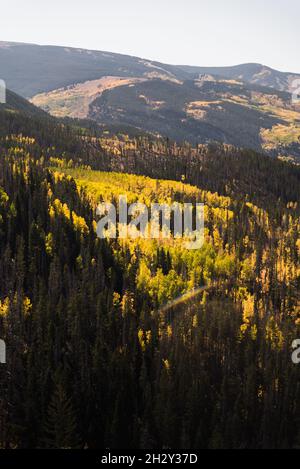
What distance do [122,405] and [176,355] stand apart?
25007 millimetres

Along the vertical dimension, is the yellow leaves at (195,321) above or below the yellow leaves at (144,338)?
below

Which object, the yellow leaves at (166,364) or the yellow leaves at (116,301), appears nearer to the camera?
the yellow leaves at (166,364)

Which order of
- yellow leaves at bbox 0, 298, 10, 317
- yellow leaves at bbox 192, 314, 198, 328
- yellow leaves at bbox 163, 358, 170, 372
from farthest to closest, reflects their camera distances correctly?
1. yellow leaves at bbox 192, 314, 198, 328
2. yellow leaves at bbox 0, 298, 10, 317
3. yellow leaves at bbox 163, 358, 170, 372

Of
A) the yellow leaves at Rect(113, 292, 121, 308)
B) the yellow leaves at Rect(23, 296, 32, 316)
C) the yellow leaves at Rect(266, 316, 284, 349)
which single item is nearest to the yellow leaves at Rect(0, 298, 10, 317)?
the yellow leaves at Rect(23, 296, 32, 316)

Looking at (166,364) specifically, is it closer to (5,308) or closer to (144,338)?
(144,338)

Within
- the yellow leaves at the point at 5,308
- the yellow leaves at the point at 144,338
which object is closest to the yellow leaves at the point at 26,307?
the yellow leaves at the point at 5,308

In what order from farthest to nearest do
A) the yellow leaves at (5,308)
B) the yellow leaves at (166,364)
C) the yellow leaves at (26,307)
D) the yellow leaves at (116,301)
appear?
the yellow leaves at (116,301) < the yellow leaves at (26,307) < the yellow leaves at (5,308) < the yellow leaves at (166,364)

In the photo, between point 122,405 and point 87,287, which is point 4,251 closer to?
point 87,287

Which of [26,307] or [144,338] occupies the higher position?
[26,307]

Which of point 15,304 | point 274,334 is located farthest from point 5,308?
point 274,334

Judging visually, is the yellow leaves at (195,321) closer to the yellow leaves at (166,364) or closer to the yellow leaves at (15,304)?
the yellow leaves at (166,364)

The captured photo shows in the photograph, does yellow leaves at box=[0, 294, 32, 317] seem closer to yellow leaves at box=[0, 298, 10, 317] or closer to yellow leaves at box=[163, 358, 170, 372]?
yellow leaves at box=[0, 298, 10, 317]

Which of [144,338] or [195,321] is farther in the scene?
[195,321]
